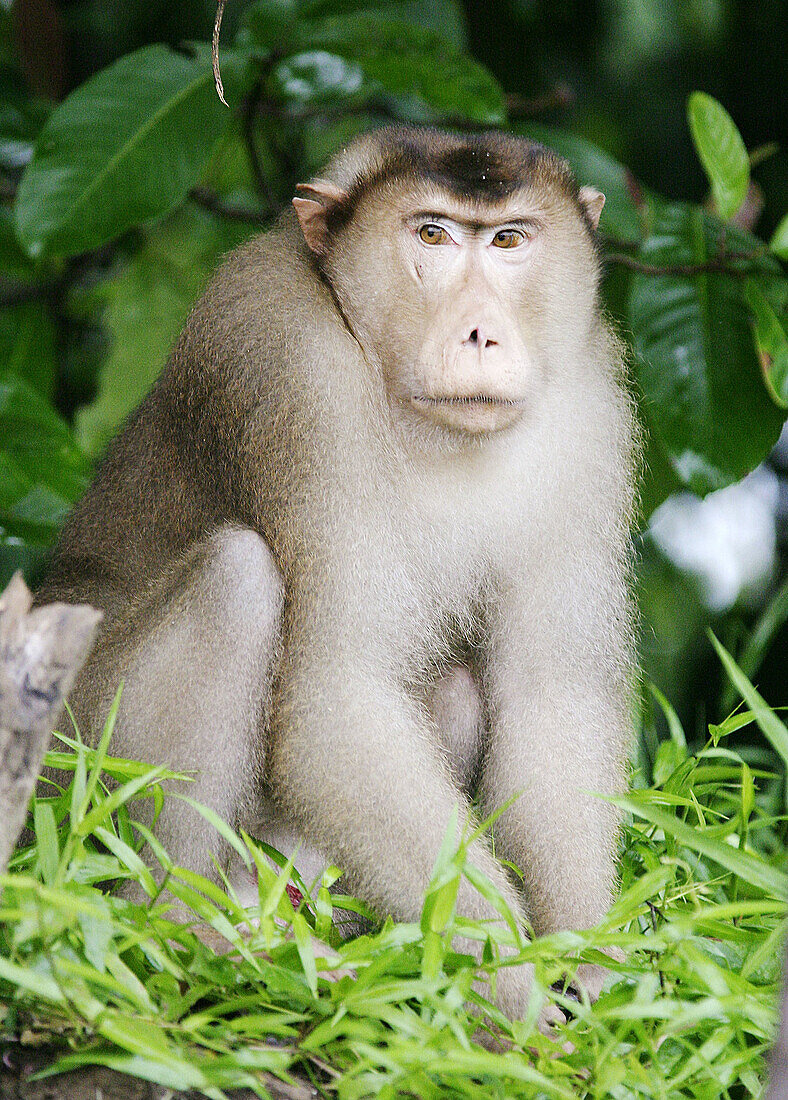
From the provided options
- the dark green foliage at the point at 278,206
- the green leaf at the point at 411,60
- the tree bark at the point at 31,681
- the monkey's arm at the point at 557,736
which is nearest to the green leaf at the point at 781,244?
the dark green foliage at the point at 278,206

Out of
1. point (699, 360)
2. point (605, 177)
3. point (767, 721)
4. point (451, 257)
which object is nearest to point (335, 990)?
point (767, 721)

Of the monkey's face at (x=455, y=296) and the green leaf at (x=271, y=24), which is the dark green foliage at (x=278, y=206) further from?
the monkey's face at (x=455, y=296)

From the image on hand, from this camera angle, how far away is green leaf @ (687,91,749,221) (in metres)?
4.31

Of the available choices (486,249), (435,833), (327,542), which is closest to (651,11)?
(486,249)

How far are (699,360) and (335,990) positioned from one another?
285cm

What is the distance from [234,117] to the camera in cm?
476

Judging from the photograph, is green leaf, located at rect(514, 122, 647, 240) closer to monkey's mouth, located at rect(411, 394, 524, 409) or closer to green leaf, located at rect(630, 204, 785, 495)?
green leaf, located at rect(630, 204, 785, 495)

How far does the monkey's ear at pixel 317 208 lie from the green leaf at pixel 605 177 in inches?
76.9

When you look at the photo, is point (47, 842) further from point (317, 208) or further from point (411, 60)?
point (411, 60)

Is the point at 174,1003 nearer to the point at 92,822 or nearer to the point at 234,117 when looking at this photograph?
the point at 92,822

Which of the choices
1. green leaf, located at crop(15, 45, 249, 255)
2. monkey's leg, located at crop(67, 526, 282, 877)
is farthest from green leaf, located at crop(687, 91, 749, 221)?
monkey's leg, located at crop(67, 526, 282, 877)

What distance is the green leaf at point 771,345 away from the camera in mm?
4012

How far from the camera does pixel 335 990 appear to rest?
2.18 meters

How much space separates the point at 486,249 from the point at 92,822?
5.47 feet
